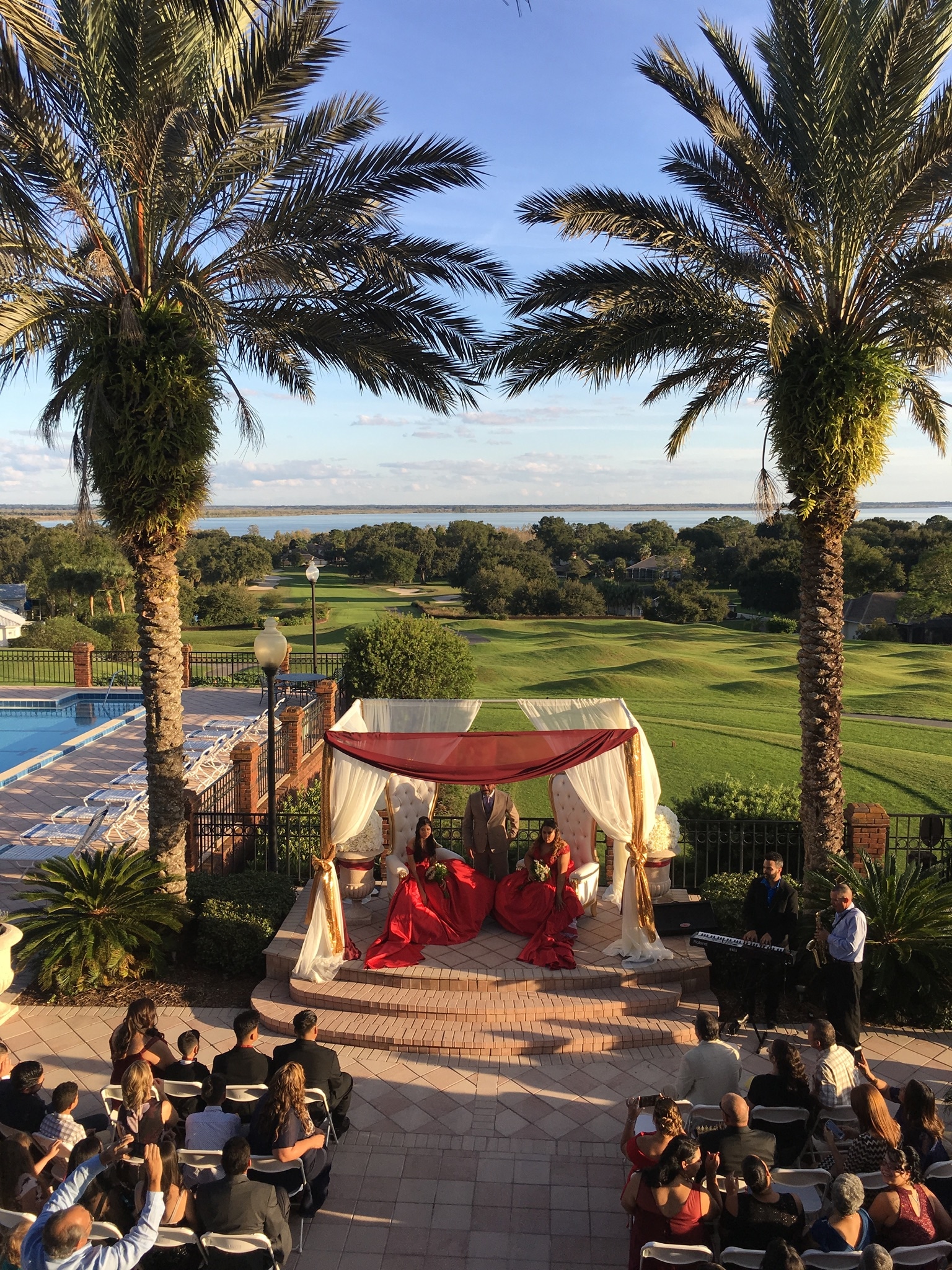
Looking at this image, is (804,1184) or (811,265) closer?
(804,1184)

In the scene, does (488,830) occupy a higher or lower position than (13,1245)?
higher

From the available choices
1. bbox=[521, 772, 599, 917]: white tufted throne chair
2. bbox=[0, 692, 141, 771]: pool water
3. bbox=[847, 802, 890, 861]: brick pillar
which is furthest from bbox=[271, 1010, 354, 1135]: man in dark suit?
bbox=[0, 692, 141, 771]: pool water

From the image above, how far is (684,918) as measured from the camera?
29.0 feet

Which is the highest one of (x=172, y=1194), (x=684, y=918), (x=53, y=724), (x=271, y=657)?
(x=271, y=657)

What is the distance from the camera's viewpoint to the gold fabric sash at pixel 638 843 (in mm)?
8414

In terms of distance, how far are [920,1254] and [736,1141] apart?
94 cm

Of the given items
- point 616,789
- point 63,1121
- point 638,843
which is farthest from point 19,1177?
point 616,789

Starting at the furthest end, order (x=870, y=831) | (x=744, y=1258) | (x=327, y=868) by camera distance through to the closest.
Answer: (x=870, y=831)
(x=327, y=868)
(x=744, y=1258)

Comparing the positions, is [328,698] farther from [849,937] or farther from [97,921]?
[849,937]

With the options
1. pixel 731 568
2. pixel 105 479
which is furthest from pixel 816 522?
pixel 731 568

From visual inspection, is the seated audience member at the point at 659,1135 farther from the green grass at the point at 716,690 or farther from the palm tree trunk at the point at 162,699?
the green grass at the point at 716,690

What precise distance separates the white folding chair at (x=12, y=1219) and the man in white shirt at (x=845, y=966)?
5605mm

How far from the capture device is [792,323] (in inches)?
310

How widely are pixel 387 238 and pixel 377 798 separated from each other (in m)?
5.61
